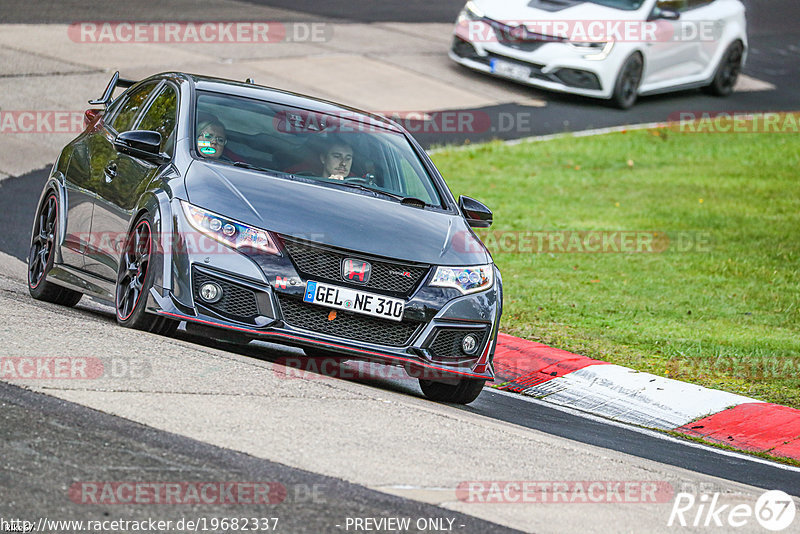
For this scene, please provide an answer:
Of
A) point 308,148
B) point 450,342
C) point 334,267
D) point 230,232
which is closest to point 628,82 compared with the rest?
point 308,148

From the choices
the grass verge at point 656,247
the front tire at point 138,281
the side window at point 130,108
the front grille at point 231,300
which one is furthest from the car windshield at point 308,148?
the grass verge at point 656,247

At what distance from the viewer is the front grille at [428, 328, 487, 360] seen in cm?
733

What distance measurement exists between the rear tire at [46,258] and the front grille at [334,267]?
2.34 m

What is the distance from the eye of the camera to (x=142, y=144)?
25.4 feet

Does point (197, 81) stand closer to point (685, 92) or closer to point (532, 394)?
point (532, 394)

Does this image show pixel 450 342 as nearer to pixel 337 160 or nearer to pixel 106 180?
pixel 337 160

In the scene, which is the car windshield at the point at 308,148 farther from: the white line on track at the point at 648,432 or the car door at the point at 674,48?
the car door at the point at 674,48

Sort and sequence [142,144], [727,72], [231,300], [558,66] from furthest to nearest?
[727,72] < [558,66] < [142,144] < [231,300]

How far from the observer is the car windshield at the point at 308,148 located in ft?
25.9

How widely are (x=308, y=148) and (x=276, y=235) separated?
50.6 inches

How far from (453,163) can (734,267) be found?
4643 millimetres

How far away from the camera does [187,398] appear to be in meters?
6.05

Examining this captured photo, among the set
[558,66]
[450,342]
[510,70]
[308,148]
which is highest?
[308,148]

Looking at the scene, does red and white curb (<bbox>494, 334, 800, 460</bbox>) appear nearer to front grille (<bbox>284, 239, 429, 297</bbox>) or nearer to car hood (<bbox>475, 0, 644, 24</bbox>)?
front grille (<bbox>284, 239, 429, 297</bbox>)
